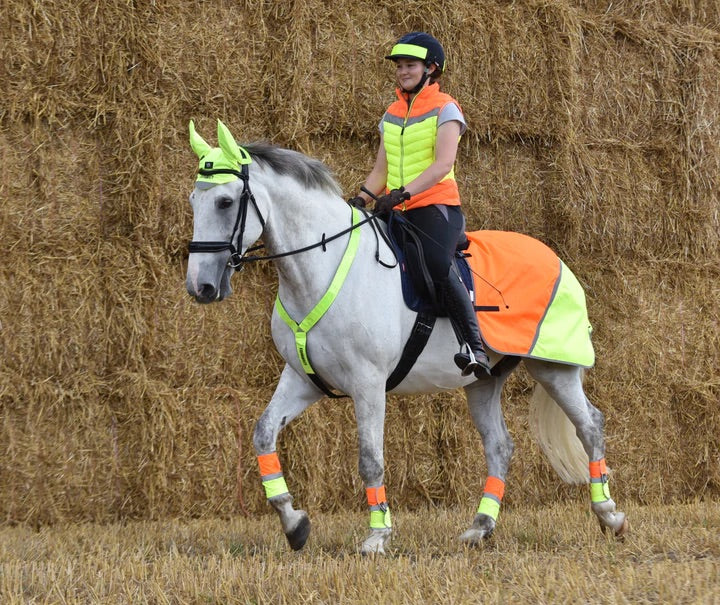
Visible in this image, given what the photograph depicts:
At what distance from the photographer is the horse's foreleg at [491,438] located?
7.23 m

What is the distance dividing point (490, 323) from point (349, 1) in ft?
10.0

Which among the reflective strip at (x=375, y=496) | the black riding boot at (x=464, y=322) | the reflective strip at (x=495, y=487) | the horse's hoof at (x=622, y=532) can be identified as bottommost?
the horse's hoof at (x=622, y=532)

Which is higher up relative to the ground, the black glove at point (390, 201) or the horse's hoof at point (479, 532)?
the black glove at point (390, 201)

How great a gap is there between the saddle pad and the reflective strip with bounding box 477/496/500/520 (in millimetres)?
1000

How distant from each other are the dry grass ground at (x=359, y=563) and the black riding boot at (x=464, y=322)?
3.68 feet

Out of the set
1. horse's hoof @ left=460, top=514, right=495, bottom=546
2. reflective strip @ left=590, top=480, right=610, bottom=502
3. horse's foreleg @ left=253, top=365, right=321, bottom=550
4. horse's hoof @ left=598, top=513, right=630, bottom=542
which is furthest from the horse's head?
horse's hoof @ left=598, top=513, right=630, bottom=542

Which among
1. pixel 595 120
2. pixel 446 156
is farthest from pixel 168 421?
pixel 595 120

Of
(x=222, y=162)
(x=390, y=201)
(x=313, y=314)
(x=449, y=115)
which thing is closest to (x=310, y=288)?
(x=313, y=314)

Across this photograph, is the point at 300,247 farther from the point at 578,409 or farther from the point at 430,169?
the point at 578,409

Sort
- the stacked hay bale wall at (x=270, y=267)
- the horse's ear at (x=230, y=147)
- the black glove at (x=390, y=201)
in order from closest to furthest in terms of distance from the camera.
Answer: the horse's ear at (x=230, y=147), the black glove at (x=390, y=201), the stacked hay bale wall at (x=270, y=267)

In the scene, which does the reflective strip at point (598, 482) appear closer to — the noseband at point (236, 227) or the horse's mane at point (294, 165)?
the horse's mane at point (294, 165)

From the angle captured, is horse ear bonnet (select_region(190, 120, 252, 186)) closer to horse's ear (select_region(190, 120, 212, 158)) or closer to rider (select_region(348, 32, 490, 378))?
horse's ear (select_region(190, 120, 212, 158))

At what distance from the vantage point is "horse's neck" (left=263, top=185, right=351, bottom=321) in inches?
251

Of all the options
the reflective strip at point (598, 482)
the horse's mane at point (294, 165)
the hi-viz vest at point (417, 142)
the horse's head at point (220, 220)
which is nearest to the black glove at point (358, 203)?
the hi-viz vest at point (417, 142)
